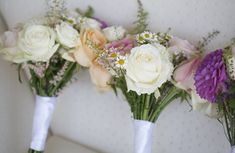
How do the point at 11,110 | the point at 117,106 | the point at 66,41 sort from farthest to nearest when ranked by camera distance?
the point at 11,110, the point at 117,106, the point at 66,41

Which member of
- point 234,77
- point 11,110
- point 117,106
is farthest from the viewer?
point 11,110

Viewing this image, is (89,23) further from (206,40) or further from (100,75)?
(206,40)

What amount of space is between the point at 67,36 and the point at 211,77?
47 cm

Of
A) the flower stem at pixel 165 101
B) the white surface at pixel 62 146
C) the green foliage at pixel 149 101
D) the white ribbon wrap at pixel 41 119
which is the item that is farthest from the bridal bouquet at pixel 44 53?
the flower stem at pixel 165 101

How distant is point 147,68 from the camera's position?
855 millimetres

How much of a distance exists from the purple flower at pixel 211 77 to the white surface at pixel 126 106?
8.4 inches

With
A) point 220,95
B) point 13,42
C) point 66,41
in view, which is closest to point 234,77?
point 220,95

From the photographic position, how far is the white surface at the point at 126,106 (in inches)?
40.0

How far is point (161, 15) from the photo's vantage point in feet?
3.58

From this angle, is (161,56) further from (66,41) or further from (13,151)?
(13,151)

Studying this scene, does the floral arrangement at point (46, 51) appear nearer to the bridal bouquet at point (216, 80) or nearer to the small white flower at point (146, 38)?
the small white flower at point (146, 38)

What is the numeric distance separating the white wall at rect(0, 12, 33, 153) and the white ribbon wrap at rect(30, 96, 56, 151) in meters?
0.26

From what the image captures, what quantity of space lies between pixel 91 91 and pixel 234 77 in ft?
2.01

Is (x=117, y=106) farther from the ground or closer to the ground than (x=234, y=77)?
closer to the ground
